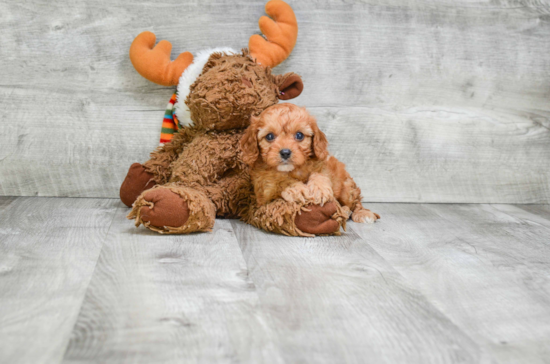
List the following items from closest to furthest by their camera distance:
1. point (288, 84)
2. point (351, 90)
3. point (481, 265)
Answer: point (481, 265) < point (288, 84) < point (351, 90)

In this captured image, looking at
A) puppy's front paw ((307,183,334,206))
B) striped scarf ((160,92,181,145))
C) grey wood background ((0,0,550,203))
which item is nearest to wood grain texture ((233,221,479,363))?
puppy's front paw ((307,183,334,206))

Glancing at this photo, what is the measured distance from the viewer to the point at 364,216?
1.62m

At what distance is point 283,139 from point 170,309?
2.02 feet

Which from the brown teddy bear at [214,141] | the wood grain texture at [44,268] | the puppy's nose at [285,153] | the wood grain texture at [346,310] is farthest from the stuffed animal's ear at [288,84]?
the wood grain texture at [44,268]

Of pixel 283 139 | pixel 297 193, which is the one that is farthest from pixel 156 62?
pixel 297 193

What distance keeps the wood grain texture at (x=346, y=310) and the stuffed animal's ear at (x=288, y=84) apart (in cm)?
54

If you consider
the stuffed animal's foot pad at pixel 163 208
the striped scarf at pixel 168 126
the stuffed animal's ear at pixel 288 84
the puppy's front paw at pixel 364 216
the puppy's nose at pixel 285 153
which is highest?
the stuffed animal's ear at pixel 288 84

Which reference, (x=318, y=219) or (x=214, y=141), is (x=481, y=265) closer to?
(x=318, y=219)

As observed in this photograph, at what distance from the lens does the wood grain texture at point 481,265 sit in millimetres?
861

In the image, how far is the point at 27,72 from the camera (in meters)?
1.75

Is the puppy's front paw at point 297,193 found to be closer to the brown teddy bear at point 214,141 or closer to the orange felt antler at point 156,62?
the brown teddy bear at point 214,141

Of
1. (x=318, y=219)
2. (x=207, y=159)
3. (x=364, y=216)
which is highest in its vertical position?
(x=207, y=159)

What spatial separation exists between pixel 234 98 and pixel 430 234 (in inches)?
28.2

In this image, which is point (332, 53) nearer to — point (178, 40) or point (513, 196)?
point (178, 40)
